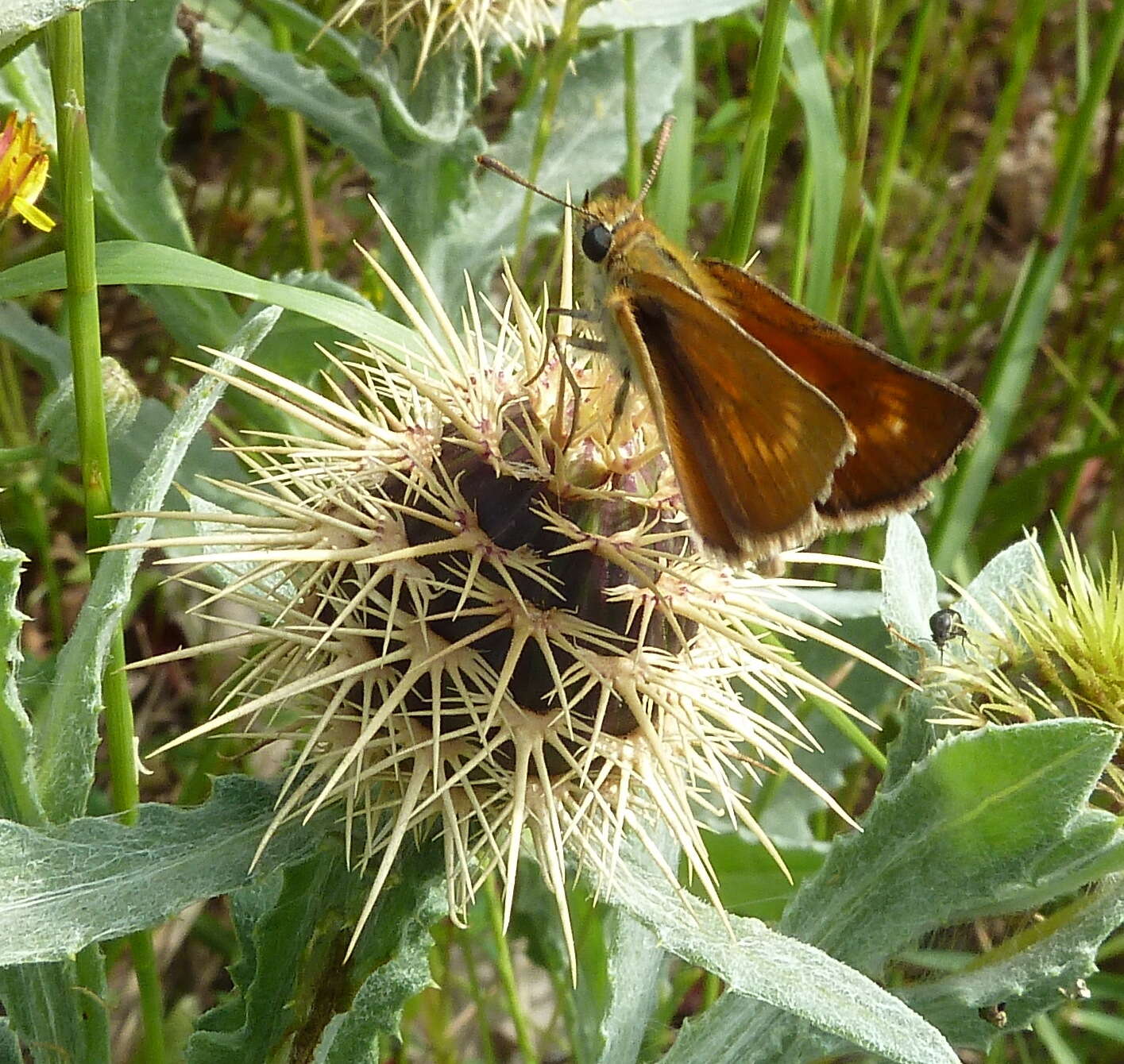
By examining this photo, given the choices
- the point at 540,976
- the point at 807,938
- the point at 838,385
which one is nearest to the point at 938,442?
the point at 838,385

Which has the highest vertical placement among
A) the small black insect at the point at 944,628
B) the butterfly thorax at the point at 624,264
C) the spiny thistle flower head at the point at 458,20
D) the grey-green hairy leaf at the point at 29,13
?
the grey-green hairy leaf at the point at 29,13

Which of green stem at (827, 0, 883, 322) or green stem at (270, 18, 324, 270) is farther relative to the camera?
green stem at (270, 18, 324, 270)

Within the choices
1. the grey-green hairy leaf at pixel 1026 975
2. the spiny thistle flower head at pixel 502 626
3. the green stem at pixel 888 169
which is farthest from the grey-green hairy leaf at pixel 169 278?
the green stem at pixel 888 169

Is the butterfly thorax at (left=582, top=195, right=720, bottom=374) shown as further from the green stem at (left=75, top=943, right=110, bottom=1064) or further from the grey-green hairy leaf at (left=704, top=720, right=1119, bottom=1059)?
the green stem at (left=75, top=943, right=110, bottom=1064)

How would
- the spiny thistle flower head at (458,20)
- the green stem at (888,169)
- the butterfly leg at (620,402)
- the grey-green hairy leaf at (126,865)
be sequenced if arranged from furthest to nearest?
the green stem at (888,169)
the spiny thistle flower head at (458,20)
the butterfly leg at (620,402)
the grey-green hairy leaf at (126,865)

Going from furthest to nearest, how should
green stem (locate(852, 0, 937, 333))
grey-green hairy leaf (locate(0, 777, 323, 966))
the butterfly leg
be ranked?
green stem (locate(852, 0, 937, 333)) → the butterfly leg → grey-green hairy leaf (locate(0, 777, 323, 966))

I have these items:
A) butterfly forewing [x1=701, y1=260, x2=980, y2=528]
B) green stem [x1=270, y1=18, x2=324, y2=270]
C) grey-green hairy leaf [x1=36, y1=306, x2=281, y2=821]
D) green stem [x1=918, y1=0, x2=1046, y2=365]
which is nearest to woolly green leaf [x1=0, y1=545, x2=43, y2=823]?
grey-green hairy leaf [x1=36, y1=306, x2=281, y2=821]

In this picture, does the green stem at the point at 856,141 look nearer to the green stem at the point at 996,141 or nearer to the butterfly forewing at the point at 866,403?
the butterfly forewing at the point at 866,403
